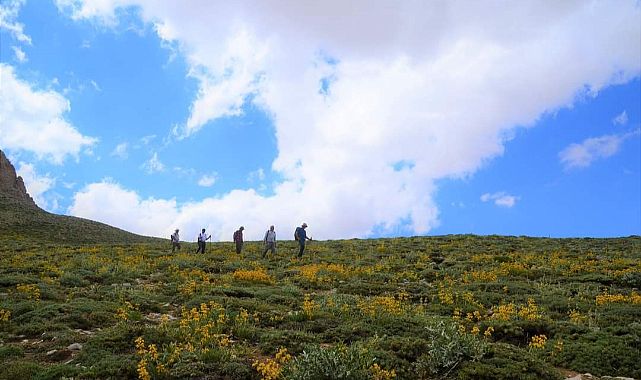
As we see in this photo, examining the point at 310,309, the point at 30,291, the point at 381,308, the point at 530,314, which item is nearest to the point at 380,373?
the point at 381,308

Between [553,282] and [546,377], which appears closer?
[546,377]

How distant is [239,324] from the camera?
36.2 ft

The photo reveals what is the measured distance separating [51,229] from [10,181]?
151 feet

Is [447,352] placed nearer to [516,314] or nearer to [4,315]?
[516,314]

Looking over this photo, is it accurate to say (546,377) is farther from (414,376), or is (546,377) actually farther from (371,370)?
(371,370)

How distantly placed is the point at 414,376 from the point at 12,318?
31.6ft

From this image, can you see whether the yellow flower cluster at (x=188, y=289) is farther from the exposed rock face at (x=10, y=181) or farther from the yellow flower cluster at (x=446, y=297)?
the exposed rock face at (x=10, y=181)

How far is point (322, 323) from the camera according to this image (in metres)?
11.4

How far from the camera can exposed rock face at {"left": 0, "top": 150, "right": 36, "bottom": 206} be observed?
89800 mm

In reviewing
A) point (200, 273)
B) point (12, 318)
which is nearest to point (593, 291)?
point (200, 273)

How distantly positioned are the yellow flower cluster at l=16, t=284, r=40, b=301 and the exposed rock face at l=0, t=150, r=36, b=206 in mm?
83647

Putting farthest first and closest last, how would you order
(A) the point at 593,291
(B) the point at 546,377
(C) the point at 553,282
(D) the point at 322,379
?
(C) the point at 553,282 → (A) the point at 593,291 → (B) the point at 546,377 → (D) the point at 322,379

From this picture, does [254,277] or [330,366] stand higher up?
[254,277]

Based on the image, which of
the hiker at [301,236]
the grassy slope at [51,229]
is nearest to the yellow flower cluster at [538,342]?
the hiker at [301,236]
